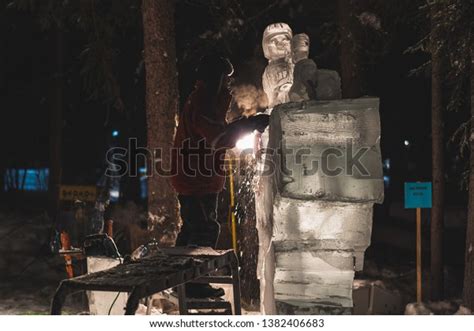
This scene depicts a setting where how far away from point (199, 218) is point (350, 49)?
5786 mm

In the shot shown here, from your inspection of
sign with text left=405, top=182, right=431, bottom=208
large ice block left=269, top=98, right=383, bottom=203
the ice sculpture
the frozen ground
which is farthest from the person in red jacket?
sign with text left=405, top=182, right=431, bottom=208

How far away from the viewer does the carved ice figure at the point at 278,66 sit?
212 inches

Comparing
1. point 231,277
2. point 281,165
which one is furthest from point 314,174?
point 231,277

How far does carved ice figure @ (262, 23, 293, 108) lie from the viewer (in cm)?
538

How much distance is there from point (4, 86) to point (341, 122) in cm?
1426

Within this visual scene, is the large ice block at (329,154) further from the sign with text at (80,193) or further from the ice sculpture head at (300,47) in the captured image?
the sign with text at (80,193)

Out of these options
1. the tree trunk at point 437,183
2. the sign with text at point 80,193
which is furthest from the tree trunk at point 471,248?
the sign with text at point 80,193

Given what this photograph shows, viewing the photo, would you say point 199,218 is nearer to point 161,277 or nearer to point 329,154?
point 329,154

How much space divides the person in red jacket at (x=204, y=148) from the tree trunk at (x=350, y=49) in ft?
17.9

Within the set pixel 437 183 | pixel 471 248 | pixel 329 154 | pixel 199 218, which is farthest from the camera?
pixel 437 183

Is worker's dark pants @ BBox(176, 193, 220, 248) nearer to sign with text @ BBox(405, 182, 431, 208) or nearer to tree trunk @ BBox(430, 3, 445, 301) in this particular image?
sign with text @ BBox(405, 182, 431, 208)

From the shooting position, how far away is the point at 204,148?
14.3 ft

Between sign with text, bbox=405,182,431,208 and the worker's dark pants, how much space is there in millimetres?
4611

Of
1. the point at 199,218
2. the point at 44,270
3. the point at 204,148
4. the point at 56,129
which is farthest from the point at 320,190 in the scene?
the point at 56,129
